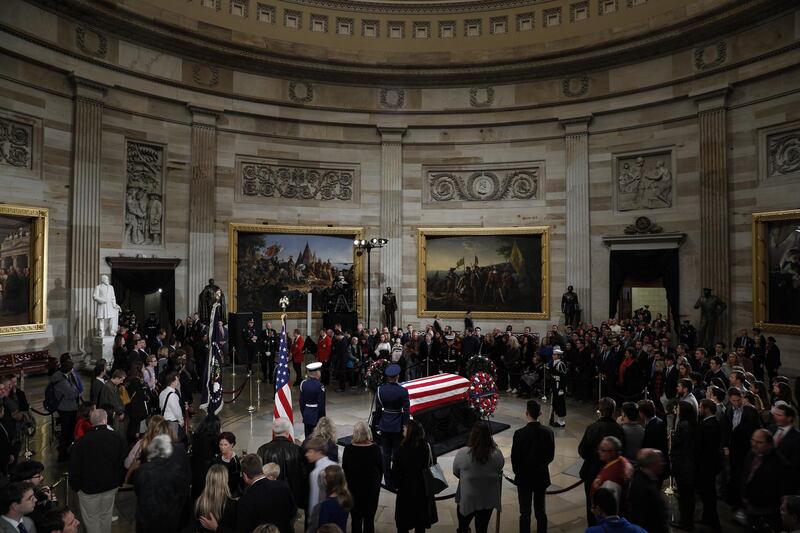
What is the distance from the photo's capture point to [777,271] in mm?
16250

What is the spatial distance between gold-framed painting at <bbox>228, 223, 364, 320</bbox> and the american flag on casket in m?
10.7

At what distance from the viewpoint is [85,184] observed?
1758cm

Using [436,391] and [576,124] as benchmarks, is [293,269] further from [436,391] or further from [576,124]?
[436,391]

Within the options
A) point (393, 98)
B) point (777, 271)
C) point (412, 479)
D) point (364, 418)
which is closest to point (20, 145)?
point (364, 418)

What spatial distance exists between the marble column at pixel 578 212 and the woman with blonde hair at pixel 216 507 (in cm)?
1806

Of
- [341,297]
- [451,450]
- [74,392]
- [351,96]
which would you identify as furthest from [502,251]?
[74,392]

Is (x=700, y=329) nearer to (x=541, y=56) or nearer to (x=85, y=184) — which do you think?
(x=541, y=56)

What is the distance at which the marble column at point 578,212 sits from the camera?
20.8 metres

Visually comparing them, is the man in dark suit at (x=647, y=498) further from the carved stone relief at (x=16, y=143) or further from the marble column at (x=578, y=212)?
the carved stone relief at (x=16, y=143)

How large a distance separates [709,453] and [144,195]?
740 inches

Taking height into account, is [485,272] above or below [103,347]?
above

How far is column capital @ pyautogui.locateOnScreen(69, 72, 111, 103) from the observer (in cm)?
1723

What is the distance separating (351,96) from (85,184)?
419 inches

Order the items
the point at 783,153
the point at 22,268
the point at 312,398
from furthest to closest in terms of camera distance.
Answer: the point at 783,153 → the point at 22,268 → the point at 312,398
